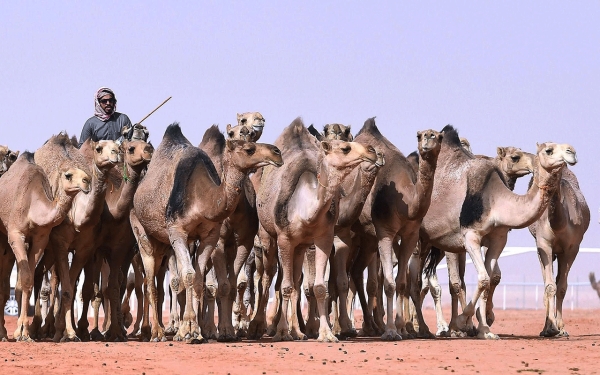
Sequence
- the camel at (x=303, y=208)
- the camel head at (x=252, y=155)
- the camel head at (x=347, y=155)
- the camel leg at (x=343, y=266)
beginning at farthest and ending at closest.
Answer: the camel leg at (x=343, y=266)
the camel at (x=303, y=208)
the camel head at (x=347, y=155)
the camel head at (x=252, y=155)

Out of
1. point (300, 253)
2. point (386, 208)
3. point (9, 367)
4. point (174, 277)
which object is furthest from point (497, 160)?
point (9, 367)

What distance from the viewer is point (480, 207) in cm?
1625

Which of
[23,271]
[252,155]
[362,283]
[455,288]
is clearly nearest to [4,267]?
[23,271]

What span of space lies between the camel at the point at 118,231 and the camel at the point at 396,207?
299 cm

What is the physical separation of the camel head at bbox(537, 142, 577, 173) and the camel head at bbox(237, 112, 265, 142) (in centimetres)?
414

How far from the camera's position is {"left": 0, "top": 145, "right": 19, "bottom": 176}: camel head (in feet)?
56.7

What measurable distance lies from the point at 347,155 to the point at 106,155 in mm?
2977

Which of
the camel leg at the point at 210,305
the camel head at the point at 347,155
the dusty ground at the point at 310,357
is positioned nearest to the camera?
the dusty ground at the point at 310,357

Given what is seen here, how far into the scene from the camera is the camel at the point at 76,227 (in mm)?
15469

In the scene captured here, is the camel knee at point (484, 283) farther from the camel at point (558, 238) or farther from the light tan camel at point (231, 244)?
the light tan camel at point (231, 244)

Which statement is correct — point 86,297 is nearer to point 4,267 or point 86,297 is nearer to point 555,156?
point 4,267

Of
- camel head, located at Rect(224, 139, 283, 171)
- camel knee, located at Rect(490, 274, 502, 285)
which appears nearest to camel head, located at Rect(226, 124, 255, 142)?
camel head, located at Rect(224, 139, 283, 171)

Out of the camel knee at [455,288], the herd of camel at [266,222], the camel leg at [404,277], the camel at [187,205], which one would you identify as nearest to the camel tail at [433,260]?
the herd of camel at [266,222]

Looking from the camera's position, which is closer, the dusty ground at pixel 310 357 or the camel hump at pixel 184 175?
the dusty ground at pixel 310 357
